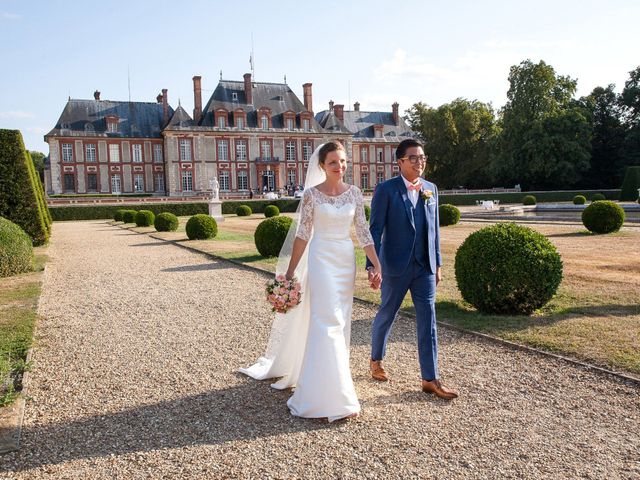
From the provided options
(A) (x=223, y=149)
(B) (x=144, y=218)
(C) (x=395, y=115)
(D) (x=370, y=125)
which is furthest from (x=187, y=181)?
(B) (x=144, y=218)

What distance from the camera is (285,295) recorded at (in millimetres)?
3207

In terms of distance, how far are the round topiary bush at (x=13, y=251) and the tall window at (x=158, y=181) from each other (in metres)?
36.2

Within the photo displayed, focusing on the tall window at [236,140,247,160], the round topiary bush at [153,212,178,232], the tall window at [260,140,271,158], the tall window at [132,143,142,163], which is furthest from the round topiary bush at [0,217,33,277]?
the tall window at [260,140,271,158]

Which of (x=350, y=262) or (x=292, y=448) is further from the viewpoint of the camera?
(x=350, y=262)

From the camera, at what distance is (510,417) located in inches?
118

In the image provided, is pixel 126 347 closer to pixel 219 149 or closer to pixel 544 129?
pixel 544 129

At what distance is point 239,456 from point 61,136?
4285 cm

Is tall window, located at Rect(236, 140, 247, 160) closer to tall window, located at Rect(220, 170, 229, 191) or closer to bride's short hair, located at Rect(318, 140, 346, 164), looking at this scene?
tall window, located at Rect(220, 170, 229, 191)

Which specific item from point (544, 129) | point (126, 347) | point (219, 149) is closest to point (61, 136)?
point (219, 149)

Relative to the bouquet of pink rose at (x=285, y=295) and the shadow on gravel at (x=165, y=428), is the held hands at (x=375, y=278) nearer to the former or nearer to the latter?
the bouquet of pink rose at (x=285, y=295)

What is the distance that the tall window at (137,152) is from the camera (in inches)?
1705

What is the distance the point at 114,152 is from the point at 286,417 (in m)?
42.8

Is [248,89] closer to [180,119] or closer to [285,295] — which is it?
[180,119]

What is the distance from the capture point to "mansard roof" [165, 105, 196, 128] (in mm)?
42312
